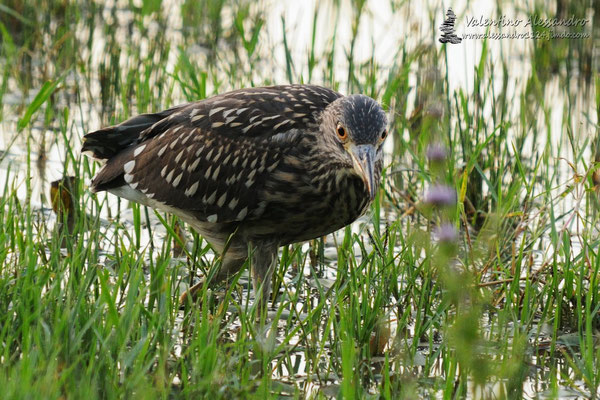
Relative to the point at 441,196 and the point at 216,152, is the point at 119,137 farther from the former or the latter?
the point at 441,196

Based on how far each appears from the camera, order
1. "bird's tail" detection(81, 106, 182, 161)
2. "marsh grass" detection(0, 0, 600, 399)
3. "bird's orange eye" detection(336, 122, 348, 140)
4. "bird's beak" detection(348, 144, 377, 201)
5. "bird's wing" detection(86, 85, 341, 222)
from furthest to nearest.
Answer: "bird's tail" detection(81, 106, 182, 161) < "bird's wing" detection(86, 85, 341, 222) < "bird's orange eye" detection(336, 122, 348, 140) < "bird's beak" detection(348, 144, 377, 201) < "marsh grass" detection(0, 0, 600, 399)

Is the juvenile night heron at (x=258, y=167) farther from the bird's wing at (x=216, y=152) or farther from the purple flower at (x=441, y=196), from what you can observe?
Result: the purple flower at (x=441, y=196)

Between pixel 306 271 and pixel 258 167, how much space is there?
122 centimetres

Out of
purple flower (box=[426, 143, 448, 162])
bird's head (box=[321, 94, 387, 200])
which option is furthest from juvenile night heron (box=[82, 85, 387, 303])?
purple flower (box=[426, 143, 448, 162])

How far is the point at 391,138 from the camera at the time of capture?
759cm

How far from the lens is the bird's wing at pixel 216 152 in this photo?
500cm

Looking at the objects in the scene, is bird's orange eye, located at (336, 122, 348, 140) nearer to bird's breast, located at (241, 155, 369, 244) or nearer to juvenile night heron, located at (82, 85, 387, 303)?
juvenile night heron, located at (82, 85, 387, 303)

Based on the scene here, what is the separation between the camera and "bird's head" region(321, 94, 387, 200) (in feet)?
14.9

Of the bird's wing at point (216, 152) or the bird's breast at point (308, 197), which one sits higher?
the bird's wing at point (216, 152)

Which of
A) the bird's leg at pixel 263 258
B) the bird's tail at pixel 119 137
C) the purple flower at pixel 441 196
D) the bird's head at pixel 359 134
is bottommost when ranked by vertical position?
the purple flower at pixel 441 196

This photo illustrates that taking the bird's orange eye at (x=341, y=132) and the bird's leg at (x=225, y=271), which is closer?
the bird's orange eye at (x=341, y=132)

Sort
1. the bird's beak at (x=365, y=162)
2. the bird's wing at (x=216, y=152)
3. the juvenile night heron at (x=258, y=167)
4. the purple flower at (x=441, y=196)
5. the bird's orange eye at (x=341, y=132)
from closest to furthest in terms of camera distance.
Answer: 1. the purple flower at (x=441, y=196)
2. the bird's beak at (x=365, y=162)
3. the bird's orange eye at (x=341, y=132)
4. the juvenile night heron at (x=258, y=167)
5. the bird's wing at (x=216, y=152)

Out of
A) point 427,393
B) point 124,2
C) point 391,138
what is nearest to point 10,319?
point 427,393

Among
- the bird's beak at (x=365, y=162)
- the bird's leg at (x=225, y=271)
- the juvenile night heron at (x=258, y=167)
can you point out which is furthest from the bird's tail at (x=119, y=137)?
the bird's beak at (x=365, y=162)
